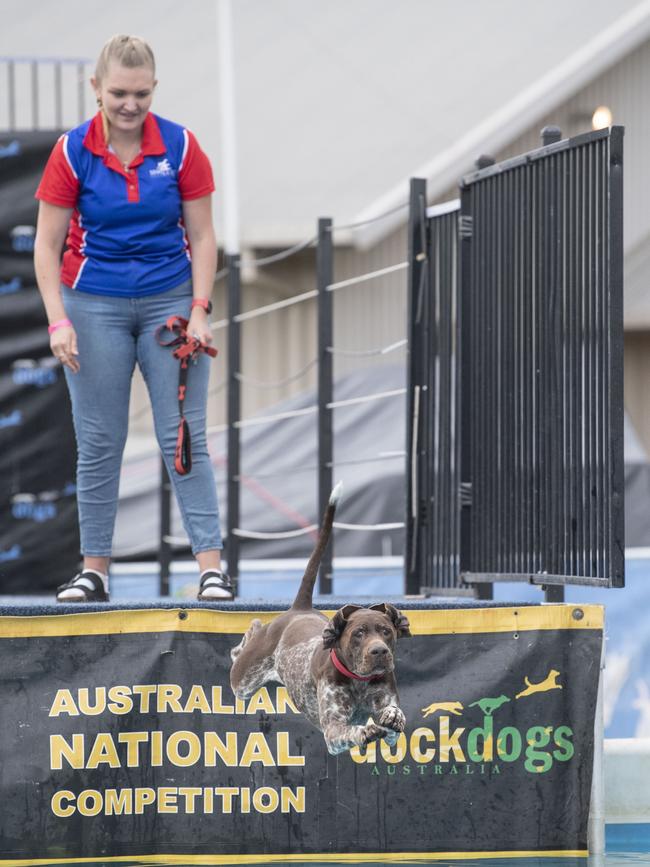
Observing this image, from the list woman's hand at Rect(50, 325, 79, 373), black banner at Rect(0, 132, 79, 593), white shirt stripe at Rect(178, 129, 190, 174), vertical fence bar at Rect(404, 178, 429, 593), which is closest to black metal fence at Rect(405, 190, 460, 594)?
vertical fence bar at Rect(404, 178, 429, 593)

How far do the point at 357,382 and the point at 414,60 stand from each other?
495 centimetres

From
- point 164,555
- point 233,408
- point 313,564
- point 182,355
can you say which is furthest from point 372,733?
point 164,555

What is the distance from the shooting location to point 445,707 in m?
4.58

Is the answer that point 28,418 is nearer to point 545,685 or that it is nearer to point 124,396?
point 124,396

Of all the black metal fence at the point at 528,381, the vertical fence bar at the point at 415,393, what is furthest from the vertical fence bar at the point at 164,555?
the black metal fence at the point at 528,381

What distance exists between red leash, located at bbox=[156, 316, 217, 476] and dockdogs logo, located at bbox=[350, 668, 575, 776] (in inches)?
38.2

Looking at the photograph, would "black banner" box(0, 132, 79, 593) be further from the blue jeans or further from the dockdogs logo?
the dockdogs logo

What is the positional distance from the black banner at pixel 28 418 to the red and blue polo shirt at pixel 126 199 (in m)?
2.88

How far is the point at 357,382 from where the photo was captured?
38.2 ft

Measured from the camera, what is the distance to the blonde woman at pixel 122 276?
421cm

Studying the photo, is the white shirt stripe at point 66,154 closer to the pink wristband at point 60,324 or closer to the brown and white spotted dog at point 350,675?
the pink wristband at point 60,324

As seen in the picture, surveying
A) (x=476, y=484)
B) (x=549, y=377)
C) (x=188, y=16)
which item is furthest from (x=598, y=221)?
(x=188, y=16)

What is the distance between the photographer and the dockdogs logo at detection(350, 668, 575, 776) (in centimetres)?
454

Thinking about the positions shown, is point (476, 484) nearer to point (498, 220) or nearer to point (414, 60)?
point (498, 220)
